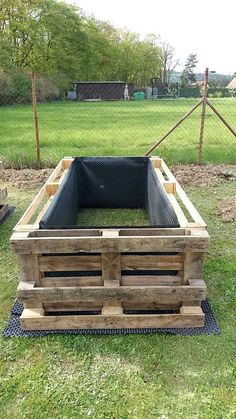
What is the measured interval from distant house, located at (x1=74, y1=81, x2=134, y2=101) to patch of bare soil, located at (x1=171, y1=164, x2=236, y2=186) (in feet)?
124

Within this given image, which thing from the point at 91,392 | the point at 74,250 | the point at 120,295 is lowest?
the point at 91,392

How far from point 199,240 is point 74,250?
91 centimetres

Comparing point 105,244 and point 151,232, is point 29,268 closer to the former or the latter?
point 105,244

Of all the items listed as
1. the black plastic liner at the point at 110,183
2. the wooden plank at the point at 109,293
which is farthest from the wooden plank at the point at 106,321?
the black plastic liner at the point at 110,183

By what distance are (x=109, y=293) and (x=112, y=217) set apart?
8.14 feet

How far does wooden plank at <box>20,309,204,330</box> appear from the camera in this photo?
2.61m

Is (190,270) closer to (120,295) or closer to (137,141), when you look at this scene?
(120,295)

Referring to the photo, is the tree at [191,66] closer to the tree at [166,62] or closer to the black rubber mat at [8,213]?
the tree at [166,62]

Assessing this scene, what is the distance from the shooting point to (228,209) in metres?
4.98

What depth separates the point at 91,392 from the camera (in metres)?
2.14

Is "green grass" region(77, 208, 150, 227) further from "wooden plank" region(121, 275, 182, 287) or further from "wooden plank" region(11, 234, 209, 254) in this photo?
"wooden plank" region(11, 234, 209, 254)

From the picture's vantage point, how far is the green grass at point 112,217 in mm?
4781

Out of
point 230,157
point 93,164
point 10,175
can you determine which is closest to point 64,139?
point 10,175

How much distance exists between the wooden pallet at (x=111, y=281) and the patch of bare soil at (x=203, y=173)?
3923 mm
